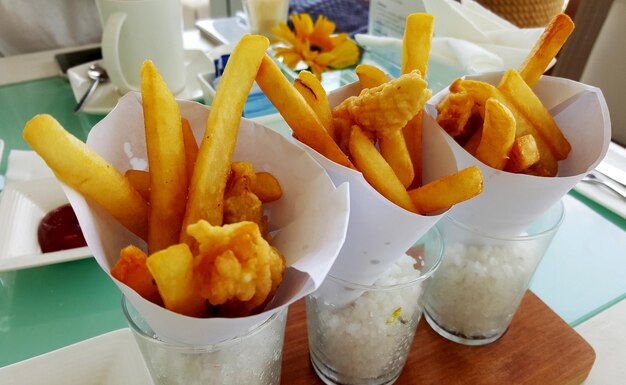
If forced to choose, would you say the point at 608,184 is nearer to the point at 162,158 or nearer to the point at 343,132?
the point at 343,132

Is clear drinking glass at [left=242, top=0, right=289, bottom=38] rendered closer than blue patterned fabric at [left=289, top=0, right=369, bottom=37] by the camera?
Yes

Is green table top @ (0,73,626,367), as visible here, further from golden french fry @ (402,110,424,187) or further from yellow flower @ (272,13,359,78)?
yellow flower @ (272,13,359,78)

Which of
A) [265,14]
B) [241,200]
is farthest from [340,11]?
[241,200]

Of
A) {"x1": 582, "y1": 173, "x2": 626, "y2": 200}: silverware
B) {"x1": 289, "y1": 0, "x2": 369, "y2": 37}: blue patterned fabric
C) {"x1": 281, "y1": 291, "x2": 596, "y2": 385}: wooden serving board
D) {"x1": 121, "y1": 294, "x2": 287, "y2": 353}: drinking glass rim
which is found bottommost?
{"x1": 281, "y1": 291, "x2": 596, "y2": 385}: wooden serving board

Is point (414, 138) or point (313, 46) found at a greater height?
point (414, 138)

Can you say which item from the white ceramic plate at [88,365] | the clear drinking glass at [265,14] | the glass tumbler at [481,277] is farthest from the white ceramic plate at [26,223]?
the clear drinking glass at [265,14]

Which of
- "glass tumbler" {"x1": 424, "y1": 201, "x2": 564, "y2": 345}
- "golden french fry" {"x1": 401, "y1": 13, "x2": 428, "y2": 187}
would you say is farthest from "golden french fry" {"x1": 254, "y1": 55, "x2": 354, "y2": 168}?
"glass tumbler" {"x1": 424, "y1": 201, "x2": 564, "y2": 345}
